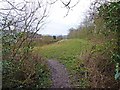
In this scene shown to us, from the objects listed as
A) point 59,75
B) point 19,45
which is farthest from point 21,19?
point 59,75

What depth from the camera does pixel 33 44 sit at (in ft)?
27.7

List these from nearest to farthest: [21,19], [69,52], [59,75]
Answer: [21,19], [59,75], [69,52]

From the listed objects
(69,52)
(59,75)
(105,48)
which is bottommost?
(59,75)

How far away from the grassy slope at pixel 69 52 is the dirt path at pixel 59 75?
231 millimetres

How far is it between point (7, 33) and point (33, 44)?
1.91 metres

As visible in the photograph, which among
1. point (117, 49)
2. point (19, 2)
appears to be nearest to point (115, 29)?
point (117, 49)

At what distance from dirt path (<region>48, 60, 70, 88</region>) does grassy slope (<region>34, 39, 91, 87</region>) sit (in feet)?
0.76

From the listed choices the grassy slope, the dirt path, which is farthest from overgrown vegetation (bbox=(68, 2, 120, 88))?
the grassy slope

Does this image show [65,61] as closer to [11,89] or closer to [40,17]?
[40,17]

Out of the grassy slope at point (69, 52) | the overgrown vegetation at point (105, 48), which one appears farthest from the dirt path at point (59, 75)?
the overgrown vegetation at point (105, 48)

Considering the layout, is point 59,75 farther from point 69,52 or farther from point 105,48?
point 105,48

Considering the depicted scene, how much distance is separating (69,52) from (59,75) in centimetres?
249

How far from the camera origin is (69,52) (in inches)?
484

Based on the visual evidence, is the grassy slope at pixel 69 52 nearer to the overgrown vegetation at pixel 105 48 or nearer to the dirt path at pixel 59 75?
the dirt path at pixel 59 75
